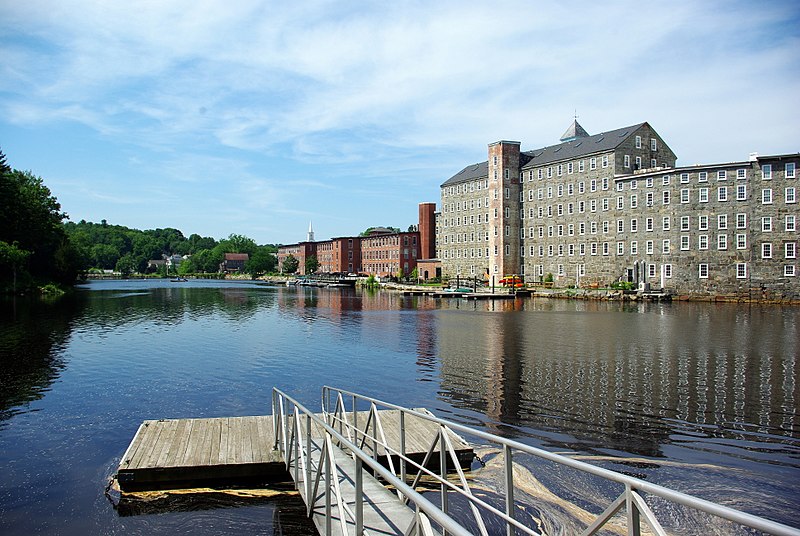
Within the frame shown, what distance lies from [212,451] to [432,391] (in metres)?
11.0

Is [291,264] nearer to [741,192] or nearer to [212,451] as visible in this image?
[741,192]

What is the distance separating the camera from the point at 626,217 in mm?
80375

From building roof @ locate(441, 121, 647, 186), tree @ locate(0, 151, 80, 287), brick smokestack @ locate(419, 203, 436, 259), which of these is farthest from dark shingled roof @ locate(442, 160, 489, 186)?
tree @ locate(0, 151, 80, 287)

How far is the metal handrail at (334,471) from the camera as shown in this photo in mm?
4324

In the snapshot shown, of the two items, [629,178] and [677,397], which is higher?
[629,178]

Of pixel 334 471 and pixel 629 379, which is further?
pixel 629 379

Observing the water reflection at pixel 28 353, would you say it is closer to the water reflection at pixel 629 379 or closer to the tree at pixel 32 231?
the water reflection at pixel 629 379

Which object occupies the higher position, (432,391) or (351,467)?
(351,467)

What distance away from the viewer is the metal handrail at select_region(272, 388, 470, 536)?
4324 mm

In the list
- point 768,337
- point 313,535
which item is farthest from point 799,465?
point 768,337

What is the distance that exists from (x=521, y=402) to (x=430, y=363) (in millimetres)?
9033

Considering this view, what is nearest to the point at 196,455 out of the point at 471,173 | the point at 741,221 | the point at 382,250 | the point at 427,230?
the point at 741,221

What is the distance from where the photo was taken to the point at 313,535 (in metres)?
10.7

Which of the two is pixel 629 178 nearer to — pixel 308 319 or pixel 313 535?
pixel 308 319
